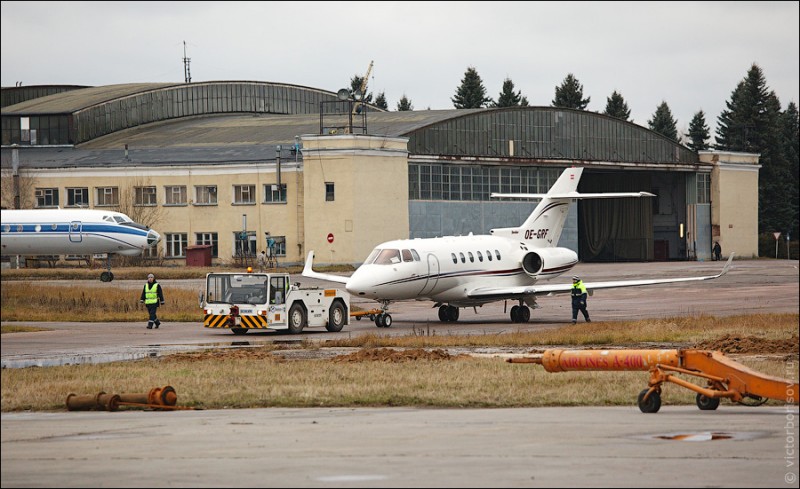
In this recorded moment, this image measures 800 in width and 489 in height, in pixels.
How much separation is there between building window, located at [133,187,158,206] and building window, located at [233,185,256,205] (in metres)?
5.79

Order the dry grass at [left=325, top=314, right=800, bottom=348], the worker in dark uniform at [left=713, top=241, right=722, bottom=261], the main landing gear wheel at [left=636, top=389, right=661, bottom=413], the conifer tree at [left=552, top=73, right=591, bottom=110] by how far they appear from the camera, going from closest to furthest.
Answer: the main landing gear wheel at [left=636, top=389, right=661, bottom=413], the dry grass at [left=325, top=314, right=800, bottom=348], the worker in dark uniform at [left=713, top=241, right=722, bottom=261], the conifer tree at [left=552, top=73, right=591, bottom=110]

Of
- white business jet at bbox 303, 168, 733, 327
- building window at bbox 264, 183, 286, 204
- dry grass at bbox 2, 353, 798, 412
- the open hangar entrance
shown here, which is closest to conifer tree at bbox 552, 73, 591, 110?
the open hangar entrance

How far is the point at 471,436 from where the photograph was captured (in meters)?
16.3

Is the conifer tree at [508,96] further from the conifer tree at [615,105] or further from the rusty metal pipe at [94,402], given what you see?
the rusty metal pipe at [94,402]

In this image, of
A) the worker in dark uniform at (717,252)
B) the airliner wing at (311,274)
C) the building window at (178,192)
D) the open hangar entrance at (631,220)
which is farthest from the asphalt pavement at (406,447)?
the open hangar entrance at (631,220)

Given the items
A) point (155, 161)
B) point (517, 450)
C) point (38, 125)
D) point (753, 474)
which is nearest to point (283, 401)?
point (517, 450)

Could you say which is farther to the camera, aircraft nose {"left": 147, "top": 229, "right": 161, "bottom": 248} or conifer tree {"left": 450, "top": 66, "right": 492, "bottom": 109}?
conifer tree {"left": 450, "top": 66, "right": 492, "bottom": 109}

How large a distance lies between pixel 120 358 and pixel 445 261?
54.1 ft

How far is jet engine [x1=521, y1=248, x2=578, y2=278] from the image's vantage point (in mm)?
48781

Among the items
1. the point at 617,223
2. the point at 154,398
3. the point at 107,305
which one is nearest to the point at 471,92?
the point at 617,223

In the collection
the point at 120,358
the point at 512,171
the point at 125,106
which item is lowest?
the point at 120,358

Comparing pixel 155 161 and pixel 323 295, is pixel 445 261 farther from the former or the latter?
pixel 155 161

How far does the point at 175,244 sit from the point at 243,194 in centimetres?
615

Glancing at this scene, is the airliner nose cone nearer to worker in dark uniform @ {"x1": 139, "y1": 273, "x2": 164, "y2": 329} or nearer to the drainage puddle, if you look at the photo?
worker in dark uniform @ {"x1": 139, "y1": 273, "x2": 164, "y2": 329}
